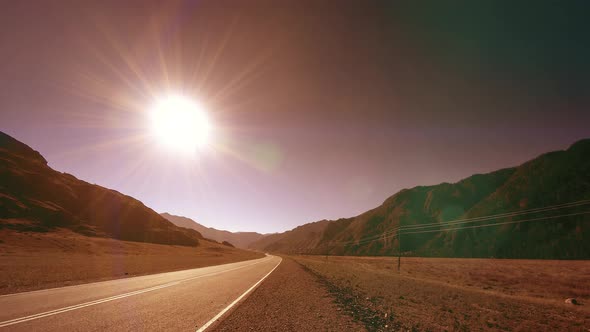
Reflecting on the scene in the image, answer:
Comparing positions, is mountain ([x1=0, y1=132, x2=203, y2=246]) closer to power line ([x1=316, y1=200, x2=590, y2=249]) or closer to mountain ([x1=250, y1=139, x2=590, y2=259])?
power line ([x1=316, y1=200, x2=590, y2=249])

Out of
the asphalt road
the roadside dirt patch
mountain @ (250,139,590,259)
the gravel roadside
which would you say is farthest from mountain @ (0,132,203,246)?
mountain @ (250,139,590,259)

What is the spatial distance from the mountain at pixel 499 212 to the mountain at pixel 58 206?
104 m

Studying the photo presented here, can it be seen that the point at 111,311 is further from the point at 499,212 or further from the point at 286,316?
the point at 499,212

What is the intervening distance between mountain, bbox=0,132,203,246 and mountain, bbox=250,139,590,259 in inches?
4109

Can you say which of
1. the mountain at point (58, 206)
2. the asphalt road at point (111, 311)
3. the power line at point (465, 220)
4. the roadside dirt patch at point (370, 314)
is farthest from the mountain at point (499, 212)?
the mountain at point (58, 206)

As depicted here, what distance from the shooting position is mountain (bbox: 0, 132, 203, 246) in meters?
71.7

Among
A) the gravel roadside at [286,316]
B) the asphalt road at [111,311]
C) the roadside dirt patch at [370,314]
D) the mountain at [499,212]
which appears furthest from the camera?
the mountain at [499,212]

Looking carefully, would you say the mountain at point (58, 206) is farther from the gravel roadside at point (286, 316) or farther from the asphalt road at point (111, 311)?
the gravel roadside at point (286, 316)

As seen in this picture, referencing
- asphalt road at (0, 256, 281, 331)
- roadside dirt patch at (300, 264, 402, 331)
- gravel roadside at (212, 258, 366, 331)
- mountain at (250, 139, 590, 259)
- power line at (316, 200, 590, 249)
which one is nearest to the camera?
asphalt road at (0, 256, 281, 331)

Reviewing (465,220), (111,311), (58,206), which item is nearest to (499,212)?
(465,220)

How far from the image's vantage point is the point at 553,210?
7806cm

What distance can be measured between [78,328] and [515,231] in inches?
4220

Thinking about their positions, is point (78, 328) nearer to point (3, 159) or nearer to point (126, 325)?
point (126, 325)

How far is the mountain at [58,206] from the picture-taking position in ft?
235
